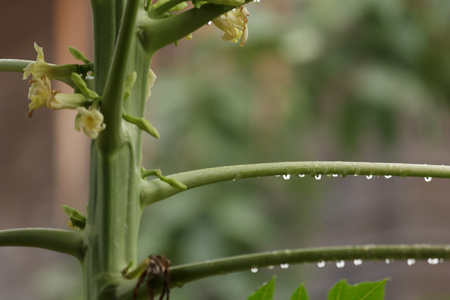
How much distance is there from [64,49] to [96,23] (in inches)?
116

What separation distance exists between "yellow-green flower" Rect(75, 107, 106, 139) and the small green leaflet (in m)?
0.12

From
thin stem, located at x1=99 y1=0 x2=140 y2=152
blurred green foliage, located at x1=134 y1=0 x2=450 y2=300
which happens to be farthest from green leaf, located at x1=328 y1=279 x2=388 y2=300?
blurred green foliage, located at x1=134 y1=0 x2=450 y2=300

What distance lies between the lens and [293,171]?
→ 1.43ft

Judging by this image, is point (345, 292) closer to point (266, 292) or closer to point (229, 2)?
point (266, 292)

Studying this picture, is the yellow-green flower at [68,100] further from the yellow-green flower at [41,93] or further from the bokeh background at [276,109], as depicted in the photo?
the bokeh background at [276,109]

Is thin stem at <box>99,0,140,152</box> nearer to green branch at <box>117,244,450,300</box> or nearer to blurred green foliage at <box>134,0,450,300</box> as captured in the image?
green branch at <box>117,244,450,300</box>

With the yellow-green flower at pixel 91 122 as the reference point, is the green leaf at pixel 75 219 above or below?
below

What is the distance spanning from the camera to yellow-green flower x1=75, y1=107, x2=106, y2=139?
0.41 meters

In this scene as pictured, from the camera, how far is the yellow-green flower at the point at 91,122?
409 mm

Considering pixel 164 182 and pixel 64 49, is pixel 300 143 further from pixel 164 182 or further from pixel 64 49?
pixel 164 182

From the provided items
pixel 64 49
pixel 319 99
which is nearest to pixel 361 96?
pixel 319 99

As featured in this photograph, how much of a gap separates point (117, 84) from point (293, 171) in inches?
4.2

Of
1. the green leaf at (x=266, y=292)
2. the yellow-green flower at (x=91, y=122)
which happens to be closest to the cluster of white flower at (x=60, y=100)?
the yellow-green flower at (x=91, y=122)

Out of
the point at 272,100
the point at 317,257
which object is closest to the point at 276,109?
the point at 272,100
